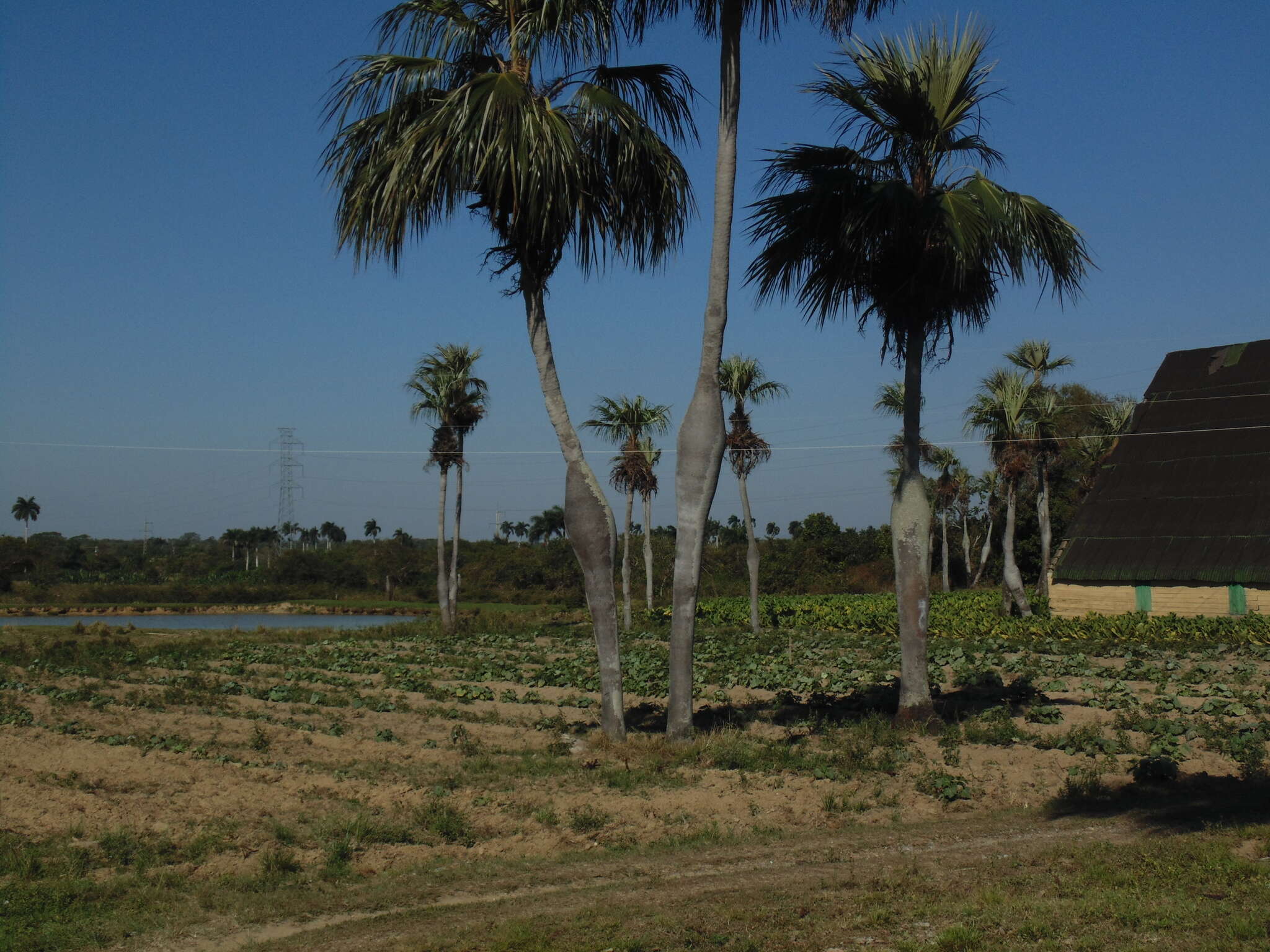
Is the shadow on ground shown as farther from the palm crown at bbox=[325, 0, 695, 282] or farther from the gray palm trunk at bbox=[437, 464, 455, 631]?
the gray palm trunk at bbox=[437, 464, 455, 631]

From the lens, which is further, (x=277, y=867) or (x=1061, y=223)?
(x=1061, y=223)

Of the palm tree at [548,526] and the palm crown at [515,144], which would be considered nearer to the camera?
the palm crown at [515,144]

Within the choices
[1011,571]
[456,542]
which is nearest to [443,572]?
[456,542]

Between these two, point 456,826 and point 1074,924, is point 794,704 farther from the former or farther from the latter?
point 1074,924

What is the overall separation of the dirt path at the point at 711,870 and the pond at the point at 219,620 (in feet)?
162

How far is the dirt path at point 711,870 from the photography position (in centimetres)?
704

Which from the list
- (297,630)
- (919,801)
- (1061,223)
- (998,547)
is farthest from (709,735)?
(998,547)

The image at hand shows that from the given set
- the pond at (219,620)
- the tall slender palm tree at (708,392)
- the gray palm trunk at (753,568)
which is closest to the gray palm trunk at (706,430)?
the tall slender palm tree at (708,392)

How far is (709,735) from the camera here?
13234mm

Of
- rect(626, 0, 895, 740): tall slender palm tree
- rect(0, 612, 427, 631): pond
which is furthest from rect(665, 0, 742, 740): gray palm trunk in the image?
rect(0, 612, 427, 631): pond

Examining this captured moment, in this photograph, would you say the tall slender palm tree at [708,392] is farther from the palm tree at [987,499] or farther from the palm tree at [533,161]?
the palm tree at [987,499]

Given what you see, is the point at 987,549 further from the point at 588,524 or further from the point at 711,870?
the point at 711,870

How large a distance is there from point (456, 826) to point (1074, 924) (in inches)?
218

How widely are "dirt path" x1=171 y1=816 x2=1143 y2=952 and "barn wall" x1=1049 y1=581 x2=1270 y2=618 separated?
23707mm
